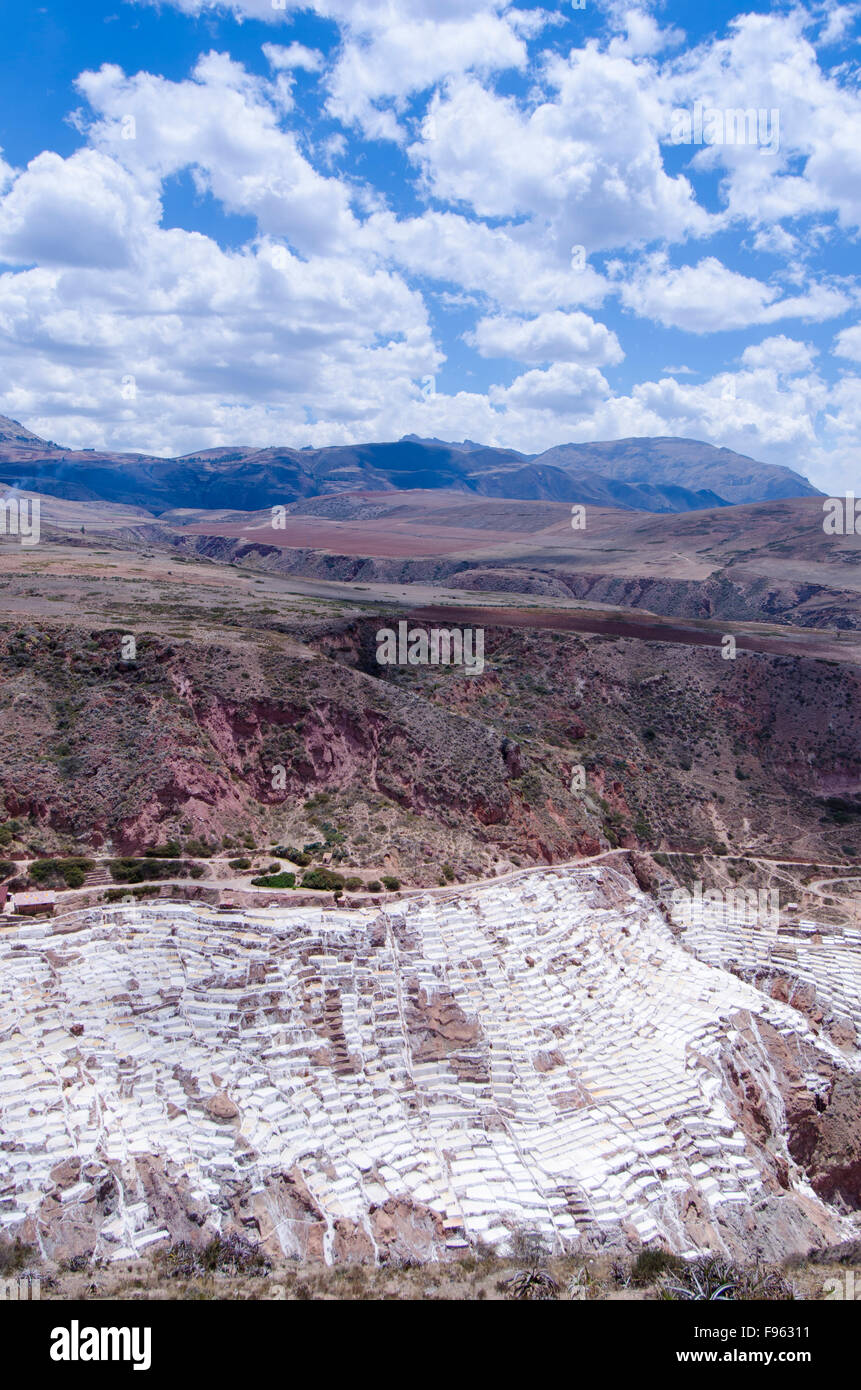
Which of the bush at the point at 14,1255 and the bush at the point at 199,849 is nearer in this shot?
the bush at the point at 14,1255

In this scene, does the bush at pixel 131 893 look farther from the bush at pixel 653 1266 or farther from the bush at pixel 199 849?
the bush at pixel 653 1266

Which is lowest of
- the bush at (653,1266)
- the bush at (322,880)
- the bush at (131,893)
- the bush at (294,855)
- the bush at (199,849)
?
the bush at (653,1266)

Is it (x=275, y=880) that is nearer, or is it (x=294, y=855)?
(x=275, y=880)

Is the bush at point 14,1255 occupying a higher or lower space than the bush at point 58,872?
lower

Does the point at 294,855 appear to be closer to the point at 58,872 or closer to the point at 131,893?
the point at 131,893

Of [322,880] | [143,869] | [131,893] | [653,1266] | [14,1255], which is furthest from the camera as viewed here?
[322,880]

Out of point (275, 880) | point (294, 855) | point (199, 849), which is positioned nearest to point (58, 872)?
point (199, 849)

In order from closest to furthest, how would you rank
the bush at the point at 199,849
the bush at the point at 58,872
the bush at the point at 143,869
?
the bush at the point at 58,872 → the bush at the point at 143,869 → the bush at the point at 199,849

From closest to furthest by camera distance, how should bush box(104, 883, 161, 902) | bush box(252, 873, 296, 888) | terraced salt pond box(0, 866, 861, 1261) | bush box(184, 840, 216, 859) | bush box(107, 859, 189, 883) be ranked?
terraced salt pond box(0, 866, 861, 1261)
bush box(104, 883, 161, 902)
bush box(107, 859, 189, 883)
bush box(252, 873, 296, 888)
bush box(184, 840, 216, 859)

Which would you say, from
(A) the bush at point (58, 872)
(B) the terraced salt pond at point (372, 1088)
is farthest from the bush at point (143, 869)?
(B) the terraced salt pond at point (372, 1088)

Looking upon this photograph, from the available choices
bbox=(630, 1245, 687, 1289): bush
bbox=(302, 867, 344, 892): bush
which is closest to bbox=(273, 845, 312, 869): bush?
bbox=(302, 867, 344, 892): bush

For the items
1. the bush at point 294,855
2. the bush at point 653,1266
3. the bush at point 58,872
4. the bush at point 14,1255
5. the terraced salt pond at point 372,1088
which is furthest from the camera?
the bush at point 294,855

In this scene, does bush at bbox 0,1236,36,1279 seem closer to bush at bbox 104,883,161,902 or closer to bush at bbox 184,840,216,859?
bush at bbox 104,883,161,902
